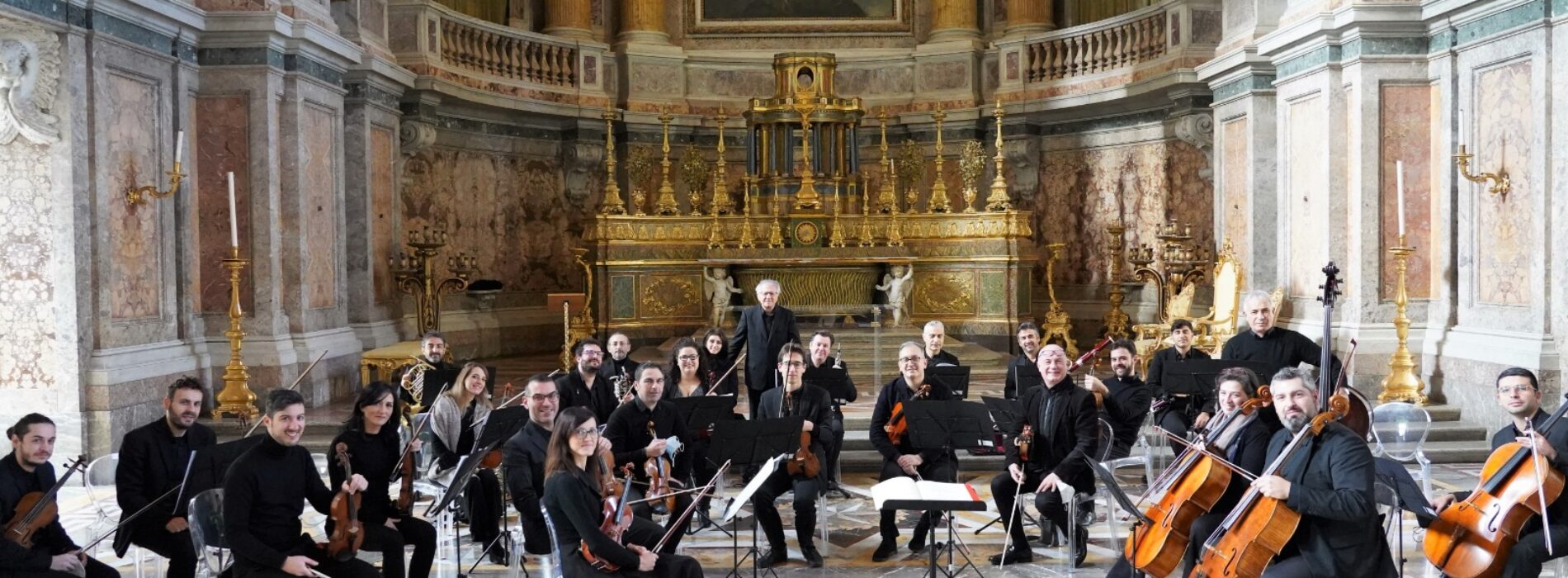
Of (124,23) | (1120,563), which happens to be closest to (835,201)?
(124,23)

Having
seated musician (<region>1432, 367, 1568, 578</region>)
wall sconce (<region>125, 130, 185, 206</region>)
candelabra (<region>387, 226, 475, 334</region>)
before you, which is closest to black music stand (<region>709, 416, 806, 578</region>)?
seated musician (<region>1432, 367, 1568, 578</region>)

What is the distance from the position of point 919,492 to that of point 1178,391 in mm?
3064

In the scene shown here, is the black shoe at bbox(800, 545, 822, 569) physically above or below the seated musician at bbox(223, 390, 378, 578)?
below

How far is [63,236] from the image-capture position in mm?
9188

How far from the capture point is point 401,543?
6.19 m

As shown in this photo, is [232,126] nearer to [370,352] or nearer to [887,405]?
[370,352]

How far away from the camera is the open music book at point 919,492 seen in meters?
5.55

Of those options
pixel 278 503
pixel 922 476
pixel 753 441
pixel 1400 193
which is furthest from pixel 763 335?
pixel 1400 193

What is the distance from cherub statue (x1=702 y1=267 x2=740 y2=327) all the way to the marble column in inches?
160

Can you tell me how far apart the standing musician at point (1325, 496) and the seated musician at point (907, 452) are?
244 cm

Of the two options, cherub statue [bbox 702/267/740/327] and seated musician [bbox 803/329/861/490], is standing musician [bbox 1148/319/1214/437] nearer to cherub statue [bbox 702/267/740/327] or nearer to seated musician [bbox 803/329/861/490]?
seated musician [bbox 803/329/861/490]

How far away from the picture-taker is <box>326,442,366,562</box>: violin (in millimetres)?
5590

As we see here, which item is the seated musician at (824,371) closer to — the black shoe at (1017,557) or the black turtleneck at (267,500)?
the black shoe at (1017,557)

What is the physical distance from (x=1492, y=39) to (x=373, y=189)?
9.96 meters
